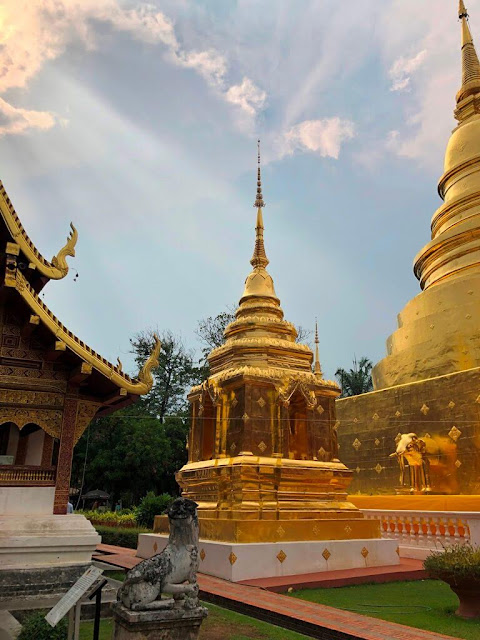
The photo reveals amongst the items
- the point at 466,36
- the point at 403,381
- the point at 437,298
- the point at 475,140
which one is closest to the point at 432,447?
the point at 403,381

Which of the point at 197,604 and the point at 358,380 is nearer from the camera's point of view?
the point at 197,604

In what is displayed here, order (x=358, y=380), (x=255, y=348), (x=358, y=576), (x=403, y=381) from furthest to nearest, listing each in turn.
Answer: (x=358, y=380)
(x=403, y=381)
(x=255, y=348)
(x=358, y=576)

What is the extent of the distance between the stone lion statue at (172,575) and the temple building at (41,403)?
259cm

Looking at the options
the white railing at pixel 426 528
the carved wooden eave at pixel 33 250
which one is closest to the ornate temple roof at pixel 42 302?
the carved wooden eave at pixel 33 250

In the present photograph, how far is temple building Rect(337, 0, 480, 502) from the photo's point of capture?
12.6 metres

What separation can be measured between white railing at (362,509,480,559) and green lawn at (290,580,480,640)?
1.47 metres

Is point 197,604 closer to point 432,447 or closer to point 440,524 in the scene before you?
point 440,524

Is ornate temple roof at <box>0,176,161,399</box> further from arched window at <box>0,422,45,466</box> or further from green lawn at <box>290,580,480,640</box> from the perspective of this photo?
green lawn at <box>290,580,480,640</box>

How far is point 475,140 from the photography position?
18641mm

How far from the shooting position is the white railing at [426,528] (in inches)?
381

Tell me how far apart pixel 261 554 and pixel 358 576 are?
1586 mm

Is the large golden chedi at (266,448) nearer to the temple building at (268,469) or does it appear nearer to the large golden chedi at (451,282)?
the temple building at (268,469)

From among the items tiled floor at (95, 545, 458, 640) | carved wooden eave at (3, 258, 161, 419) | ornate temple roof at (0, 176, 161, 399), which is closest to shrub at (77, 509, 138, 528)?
tiled floor at (95, 545, 458, 640)

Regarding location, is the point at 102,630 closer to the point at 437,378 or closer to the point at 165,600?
the point at 165,600
